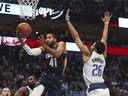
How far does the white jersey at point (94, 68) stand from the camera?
23.4 ft

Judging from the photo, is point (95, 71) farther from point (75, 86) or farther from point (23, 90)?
point (75, 86)

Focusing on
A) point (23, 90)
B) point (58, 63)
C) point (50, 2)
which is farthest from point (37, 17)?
point (58, 63)

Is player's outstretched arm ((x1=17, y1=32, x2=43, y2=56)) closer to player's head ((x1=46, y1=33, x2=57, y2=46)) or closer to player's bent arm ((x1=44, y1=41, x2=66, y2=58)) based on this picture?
player's head ((x1=46, y1=33, x2=57, y2=46))

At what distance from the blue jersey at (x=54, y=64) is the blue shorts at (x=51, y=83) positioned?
85 millimetres

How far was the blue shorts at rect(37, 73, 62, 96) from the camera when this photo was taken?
7.47 m

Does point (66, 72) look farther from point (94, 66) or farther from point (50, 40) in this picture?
point (94, 66)

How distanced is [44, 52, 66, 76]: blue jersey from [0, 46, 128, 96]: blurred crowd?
894cm

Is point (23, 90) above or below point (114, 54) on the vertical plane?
above

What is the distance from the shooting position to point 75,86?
62.8 ft

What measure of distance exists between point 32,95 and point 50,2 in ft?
47.1

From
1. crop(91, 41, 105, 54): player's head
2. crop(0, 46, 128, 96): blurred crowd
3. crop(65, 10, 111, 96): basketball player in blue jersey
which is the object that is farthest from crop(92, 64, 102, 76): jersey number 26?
crop(0, 46, 128, 96): blurred crowd

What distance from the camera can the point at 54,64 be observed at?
7.54 meters

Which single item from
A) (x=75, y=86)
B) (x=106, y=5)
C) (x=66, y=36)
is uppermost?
(x=106, y=5)

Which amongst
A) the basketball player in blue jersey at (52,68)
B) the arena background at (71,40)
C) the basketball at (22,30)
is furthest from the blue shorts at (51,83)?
the arena background at (71,40)
